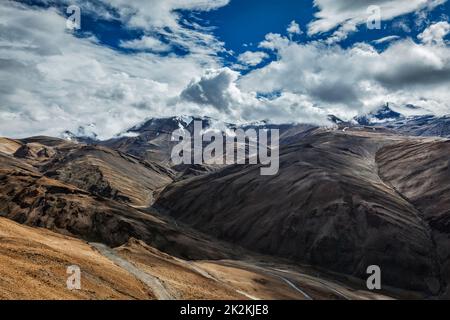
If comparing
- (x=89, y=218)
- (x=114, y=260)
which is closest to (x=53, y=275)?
(x=114, y=260)

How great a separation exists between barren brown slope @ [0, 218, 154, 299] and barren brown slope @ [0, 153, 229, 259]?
8784 centimetres

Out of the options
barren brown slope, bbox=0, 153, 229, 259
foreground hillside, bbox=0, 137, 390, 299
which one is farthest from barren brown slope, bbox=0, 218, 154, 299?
barren brown slope, bbox=0, 153, 229, 259

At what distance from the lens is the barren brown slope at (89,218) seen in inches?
6407

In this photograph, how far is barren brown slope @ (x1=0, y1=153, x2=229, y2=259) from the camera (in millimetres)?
162750

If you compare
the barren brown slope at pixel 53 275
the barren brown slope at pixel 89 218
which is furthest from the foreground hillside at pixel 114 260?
→ the barren brown slope at pixel 89 218

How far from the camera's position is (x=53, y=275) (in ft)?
A: 187

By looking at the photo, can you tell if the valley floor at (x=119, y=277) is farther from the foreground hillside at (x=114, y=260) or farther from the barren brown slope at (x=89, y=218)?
the barren brown slope at (x=89, y=218)

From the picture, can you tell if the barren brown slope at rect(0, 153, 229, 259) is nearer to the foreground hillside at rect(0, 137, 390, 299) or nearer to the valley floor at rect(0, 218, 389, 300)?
the foreground hillside at rect(0, 137, 390, 299)

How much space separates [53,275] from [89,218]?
11919cm

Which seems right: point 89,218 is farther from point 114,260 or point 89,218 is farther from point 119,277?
point 119,277

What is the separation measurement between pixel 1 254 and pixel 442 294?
130630mm

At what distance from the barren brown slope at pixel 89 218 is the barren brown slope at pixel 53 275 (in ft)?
288
